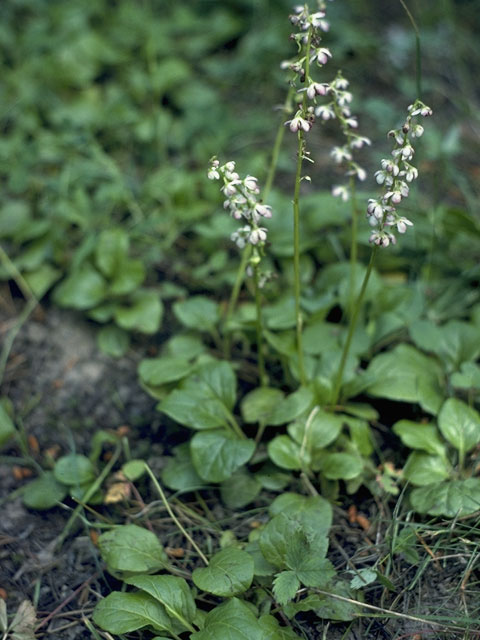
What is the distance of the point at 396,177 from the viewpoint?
184 centimetres

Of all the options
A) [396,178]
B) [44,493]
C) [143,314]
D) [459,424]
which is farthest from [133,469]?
[396,178]

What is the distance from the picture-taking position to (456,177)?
341cm

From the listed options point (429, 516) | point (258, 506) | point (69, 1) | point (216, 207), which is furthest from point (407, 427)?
point (69, 1)

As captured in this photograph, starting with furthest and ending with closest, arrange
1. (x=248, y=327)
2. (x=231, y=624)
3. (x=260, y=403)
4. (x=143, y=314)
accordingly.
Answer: (x=143, y=314)
(x=248, y=327)
(x=260, y=403)
(x=231, y=624)

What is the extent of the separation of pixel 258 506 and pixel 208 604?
40 cm

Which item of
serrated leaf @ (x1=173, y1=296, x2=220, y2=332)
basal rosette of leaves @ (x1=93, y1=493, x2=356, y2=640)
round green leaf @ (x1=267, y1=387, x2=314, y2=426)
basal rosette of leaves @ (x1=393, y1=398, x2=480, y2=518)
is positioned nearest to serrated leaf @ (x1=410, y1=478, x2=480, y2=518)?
basal rosette of leaves @ (x1=393, y1=398, x2=480, y2=518)

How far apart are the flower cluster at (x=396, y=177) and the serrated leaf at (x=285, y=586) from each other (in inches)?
39.1

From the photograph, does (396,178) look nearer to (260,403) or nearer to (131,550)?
(260,403)

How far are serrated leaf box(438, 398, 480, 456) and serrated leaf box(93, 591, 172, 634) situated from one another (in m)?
1.12

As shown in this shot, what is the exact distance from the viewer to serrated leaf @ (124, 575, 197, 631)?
1.82 m

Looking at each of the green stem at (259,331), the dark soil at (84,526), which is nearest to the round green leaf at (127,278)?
the dark soil at (84,526)

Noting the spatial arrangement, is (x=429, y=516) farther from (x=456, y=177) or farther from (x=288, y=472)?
(x=456, y=177)

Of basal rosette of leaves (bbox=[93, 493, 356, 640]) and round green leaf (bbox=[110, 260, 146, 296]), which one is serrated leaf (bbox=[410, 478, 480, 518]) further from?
round green leaf (bbox=[110, 260, 146, 296])

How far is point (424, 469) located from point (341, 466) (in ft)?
0.98
